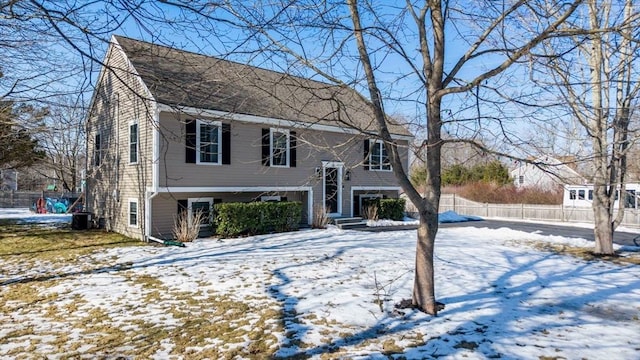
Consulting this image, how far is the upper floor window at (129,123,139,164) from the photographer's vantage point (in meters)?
13.0

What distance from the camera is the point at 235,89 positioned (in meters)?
12.1

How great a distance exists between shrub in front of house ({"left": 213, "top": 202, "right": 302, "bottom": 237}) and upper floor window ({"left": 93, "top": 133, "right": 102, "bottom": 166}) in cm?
587

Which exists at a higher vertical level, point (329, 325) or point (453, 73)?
point (453, 73)

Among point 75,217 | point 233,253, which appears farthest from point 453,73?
point 75,217

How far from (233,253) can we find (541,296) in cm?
673

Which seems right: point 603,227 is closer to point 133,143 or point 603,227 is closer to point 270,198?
point 270,198

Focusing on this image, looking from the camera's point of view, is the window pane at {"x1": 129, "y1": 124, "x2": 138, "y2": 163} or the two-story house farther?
the window pane at {"x1": 129, "y1": 124, "x2": 138, "y2": 163}

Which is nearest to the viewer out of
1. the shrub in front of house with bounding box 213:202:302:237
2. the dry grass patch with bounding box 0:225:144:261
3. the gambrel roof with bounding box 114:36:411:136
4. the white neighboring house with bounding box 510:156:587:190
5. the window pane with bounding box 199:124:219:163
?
the gambrel roof with bounding box 114:36:411:136

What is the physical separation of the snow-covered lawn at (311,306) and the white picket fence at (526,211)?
13.1 metres

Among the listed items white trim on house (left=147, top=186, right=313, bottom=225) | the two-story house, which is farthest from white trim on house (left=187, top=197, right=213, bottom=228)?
white trim on house (left=147, top=186, right=313, bottom=225)

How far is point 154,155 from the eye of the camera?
11781 mm

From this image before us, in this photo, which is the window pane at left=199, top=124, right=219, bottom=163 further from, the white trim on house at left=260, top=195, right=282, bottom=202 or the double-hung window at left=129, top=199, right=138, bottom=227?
the white trim on house at left=260, top=195, right=282, bottom=202

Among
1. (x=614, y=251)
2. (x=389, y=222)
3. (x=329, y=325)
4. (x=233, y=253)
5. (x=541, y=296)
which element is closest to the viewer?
(x=329, y=325)

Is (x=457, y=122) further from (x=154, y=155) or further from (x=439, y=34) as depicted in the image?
(x=154, y=155)
